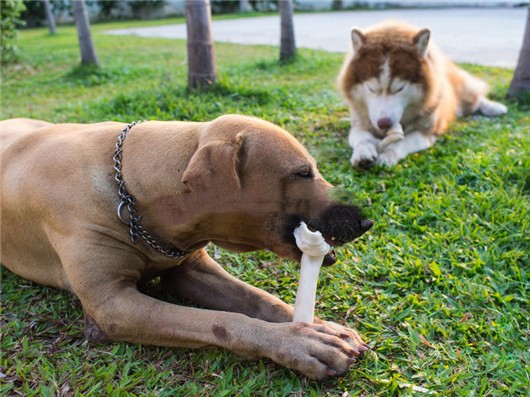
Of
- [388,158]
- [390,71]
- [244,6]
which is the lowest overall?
[244,6]

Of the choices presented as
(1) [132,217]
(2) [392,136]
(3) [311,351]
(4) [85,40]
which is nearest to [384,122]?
(2) [392,136]

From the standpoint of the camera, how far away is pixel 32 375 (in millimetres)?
2479

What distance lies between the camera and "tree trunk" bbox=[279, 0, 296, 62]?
8.88 m

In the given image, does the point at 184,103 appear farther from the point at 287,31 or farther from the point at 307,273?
the point at 287,31

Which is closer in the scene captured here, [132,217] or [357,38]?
[132,217]

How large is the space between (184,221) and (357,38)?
3023 millimetres

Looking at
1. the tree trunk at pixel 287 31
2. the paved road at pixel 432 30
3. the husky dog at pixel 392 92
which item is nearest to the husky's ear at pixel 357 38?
the husky dog at pixel 392 92

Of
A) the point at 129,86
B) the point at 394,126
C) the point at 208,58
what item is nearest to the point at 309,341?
the point at 394,126

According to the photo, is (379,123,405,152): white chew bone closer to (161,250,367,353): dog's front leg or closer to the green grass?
the green grass

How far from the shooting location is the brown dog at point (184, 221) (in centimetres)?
235

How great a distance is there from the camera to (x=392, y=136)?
4.73 m

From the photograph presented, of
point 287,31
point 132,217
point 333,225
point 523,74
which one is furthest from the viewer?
point 287,31

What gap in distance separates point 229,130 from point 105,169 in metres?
0.68

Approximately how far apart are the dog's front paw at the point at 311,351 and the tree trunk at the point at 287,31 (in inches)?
293
